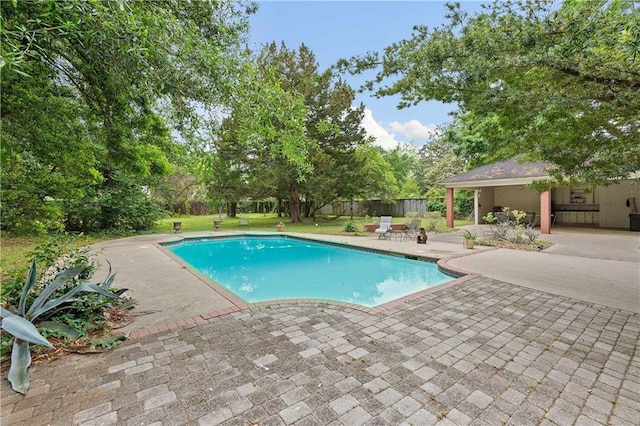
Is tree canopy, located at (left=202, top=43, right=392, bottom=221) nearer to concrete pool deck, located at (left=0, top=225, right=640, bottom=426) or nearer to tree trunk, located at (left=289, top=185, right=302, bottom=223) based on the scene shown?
tree trunk, located at (left=289, top=185, right=302, bottom=223)

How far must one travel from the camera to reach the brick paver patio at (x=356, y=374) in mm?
2100

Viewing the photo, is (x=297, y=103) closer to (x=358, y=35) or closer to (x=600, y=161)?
(x=600, y=161)

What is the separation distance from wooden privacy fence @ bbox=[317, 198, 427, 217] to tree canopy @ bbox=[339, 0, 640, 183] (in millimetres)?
19338

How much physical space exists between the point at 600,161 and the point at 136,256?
10336mm

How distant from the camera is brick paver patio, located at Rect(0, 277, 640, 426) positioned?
2100 millimetres

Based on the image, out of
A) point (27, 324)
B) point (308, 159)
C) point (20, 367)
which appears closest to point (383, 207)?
point (308, 159)

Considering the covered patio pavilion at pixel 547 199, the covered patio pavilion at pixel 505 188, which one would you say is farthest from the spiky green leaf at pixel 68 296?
the covered patio pavilion at pixel 547 199

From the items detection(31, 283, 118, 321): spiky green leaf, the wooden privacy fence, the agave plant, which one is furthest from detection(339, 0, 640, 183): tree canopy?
the wooden privacy fence

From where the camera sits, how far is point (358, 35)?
7.41m

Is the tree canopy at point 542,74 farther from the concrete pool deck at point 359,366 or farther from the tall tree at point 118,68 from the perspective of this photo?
the concrete pool deck at point 359,366

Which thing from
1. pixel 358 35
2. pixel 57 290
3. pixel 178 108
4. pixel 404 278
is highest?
pixel 358 35

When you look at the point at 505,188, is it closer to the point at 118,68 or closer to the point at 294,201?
the point at 294,201

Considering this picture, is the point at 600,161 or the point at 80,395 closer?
the point at 80,395

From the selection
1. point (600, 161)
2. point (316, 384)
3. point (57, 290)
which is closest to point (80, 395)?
point (316, 384)
